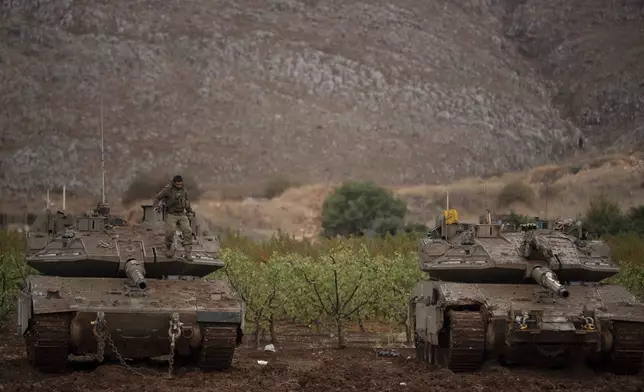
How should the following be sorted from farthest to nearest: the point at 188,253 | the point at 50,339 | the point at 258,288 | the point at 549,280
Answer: the point at 258,288
the point at 188,253
the point at 549,280
the point at 50,339

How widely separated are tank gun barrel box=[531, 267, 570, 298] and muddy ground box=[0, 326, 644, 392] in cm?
142

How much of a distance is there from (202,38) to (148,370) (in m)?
84.7

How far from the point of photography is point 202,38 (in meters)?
107

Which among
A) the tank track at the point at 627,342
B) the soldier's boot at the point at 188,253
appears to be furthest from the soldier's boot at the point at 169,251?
the tank track at the point at 627,342

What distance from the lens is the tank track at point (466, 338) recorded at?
922 inches

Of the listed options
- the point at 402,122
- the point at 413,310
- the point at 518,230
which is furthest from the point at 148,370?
the point at 402,122

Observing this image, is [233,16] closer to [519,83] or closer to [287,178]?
[519,83]

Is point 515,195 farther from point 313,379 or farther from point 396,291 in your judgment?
point 313,379

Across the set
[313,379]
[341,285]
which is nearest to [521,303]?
[313,379]

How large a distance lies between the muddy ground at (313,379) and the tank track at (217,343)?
10.5 inches

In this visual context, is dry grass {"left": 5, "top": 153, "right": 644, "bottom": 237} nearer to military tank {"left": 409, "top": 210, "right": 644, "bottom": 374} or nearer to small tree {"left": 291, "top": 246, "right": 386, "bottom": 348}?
small tree {"left": 291, "top": 246, "right": 386, "bottom": 348}

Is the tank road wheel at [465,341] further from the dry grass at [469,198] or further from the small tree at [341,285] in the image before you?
the dry grass at [469,198]

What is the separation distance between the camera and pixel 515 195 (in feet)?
199

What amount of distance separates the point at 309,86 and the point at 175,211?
78.8m
